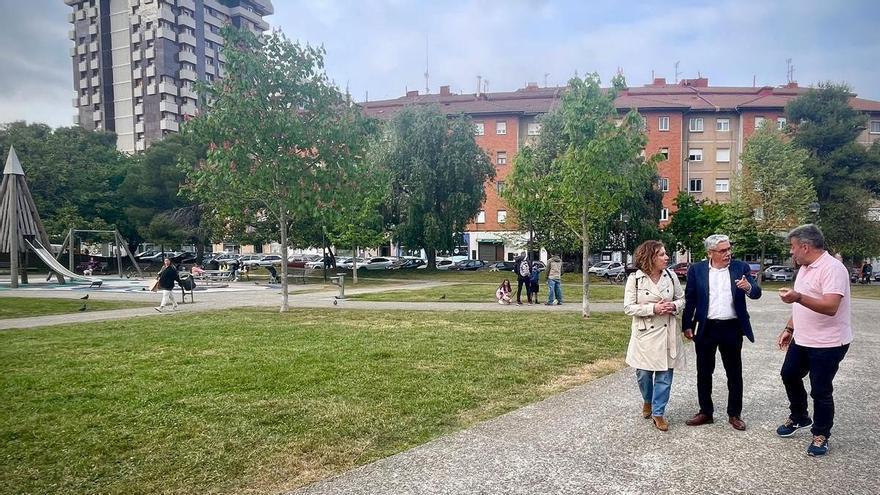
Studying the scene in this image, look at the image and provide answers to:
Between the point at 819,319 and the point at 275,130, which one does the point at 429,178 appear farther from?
the point at 819,319

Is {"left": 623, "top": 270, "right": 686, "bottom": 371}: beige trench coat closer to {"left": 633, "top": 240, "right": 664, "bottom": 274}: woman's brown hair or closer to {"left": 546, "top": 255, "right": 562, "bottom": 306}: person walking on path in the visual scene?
{"left": 633, "top": 240, "right": 664, "bottom": 274}: woman's brown hair

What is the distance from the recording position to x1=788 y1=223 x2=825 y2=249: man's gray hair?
14.9 ft

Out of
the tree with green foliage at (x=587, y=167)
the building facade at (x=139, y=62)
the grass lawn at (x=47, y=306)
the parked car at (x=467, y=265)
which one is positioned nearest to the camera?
the tree with green foliage at (x=587, y=167)

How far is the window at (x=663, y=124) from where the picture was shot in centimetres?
5503

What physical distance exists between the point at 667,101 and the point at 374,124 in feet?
158

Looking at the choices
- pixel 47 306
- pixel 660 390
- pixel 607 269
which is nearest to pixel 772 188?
pixel 607 269

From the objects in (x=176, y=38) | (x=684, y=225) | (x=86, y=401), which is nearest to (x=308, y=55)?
(x=86, y=401)

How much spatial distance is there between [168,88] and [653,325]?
258 ft

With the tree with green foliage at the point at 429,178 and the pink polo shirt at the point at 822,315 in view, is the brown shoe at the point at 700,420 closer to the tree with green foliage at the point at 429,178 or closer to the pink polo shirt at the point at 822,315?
the pink polo shirt at the point at 822,315

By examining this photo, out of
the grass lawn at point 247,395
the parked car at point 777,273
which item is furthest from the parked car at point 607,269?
the grass lawn at point 247,395

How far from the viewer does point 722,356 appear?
5086 millimetres

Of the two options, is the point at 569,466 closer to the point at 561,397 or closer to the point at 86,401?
the point at 561,397

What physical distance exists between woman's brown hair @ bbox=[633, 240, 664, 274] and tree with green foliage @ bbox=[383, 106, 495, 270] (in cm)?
3221

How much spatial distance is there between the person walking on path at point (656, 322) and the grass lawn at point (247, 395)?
102 cm
